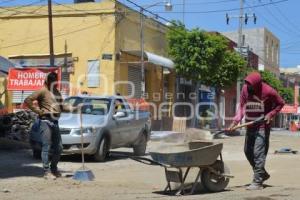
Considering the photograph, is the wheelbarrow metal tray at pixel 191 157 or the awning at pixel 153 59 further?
the awning at pixel 153 59

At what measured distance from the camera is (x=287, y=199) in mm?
8836

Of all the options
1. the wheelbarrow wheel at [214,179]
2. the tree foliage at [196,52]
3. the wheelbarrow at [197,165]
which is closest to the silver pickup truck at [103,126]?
the wheelbarrow at [197,165]

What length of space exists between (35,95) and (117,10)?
58.7ft

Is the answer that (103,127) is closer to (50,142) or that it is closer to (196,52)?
(50,142)

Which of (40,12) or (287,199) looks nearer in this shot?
(287,199)

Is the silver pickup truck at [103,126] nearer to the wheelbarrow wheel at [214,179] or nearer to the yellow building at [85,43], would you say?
the wheelbarrow wheel at [214,179]

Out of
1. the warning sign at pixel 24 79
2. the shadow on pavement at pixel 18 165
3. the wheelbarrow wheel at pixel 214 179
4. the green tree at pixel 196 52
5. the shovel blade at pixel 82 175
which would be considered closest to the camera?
the wheelbarrow wheel at pixel 214 179

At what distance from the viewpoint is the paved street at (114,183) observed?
9.19 meters

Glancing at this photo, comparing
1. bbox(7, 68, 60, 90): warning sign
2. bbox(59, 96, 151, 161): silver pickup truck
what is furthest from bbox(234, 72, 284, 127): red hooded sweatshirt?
bbox(7, 68, 60, 90): warning sign

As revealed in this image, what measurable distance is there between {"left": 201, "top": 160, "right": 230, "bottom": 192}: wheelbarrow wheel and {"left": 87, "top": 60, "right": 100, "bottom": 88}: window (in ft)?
62.0

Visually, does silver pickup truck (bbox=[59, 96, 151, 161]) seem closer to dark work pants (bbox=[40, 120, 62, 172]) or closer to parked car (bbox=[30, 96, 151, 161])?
parked car (bbox=[30, 96, 151, 161])

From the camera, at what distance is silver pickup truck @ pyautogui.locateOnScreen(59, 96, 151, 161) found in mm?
14656

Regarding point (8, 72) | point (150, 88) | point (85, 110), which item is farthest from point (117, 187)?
point (150, 88)

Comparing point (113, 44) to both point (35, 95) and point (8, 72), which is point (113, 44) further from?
point (35, 95)
